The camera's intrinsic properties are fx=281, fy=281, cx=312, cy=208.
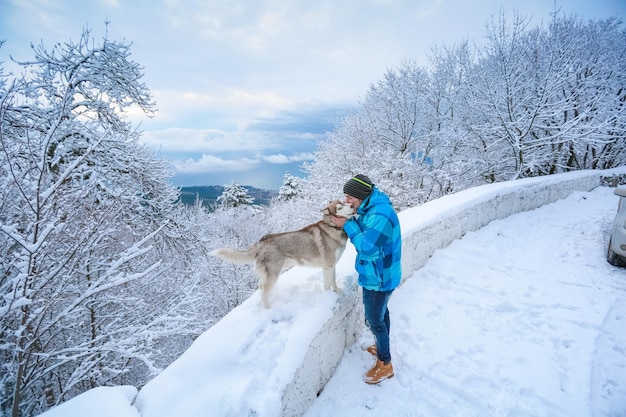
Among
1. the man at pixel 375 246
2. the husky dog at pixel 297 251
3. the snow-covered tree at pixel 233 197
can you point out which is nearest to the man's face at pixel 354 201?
the man at pixel 375 246

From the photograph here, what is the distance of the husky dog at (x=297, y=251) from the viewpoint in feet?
10.2

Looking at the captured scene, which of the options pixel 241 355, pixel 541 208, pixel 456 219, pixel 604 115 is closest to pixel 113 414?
pixel 241 355

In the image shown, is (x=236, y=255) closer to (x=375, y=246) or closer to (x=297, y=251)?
(x=297, y=251)

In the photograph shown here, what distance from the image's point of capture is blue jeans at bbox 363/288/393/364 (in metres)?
2.86

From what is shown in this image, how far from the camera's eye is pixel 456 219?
6.24 metres

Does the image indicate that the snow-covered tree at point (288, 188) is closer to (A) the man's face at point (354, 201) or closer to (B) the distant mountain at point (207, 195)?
(B) the distant mountain at point (207, 195)

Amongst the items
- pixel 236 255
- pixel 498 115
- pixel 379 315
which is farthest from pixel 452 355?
pixel 498 115

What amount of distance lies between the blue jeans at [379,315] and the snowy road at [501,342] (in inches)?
14.8

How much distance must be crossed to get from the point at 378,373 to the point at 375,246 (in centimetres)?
151

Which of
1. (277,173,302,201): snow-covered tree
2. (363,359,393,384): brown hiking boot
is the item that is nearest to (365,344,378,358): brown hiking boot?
(363,359,393,384): brown hiking boot

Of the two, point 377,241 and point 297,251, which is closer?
point 377,241

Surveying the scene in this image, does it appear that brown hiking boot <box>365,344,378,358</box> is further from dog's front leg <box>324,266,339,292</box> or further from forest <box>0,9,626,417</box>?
forest <box>0,9,626,417</box>

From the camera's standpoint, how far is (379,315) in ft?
9.55

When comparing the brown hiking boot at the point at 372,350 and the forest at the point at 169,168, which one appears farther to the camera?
the forest at the point at 169,168
